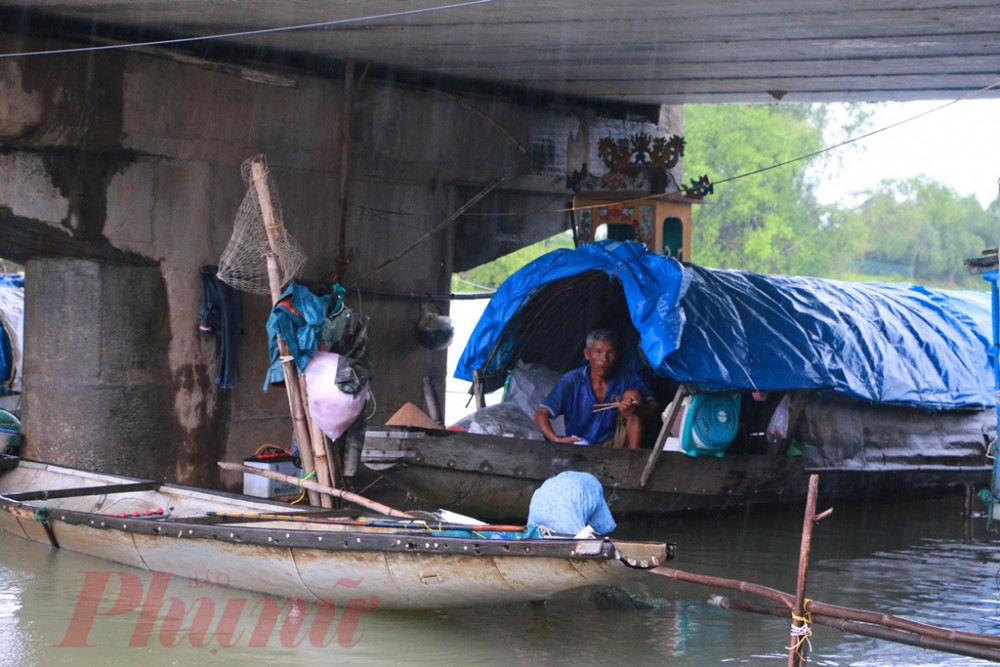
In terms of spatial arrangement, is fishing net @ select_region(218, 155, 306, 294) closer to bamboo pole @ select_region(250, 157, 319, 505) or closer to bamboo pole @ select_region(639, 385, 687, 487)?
bamboo pole @ select_region(250, 157, 319, 505)

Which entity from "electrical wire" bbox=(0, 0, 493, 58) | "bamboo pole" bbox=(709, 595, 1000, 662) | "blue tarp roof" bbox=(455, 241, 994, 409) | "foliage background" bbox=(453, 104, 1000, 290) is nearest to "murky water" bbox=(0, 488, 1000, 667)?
"bamboo pole" bbox=(709, 595, 1000, 662)

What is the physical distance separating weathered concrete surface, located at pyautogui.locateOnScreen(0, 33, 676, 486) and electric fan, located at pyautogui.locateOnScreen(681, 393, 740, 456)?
282cm

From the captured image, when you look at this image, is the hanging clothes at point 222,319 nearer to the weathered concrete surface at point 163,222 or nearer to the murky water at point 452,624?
the weathered concrete surface at point 163,222

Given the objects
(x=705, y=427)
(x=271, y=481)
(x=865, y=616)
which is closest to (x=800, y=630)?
(x=865, y=616)

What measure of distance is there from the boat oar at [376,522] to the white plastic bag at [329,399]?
0.77 metres

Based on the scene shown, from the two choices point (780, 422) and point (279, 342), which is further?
point (780, 422)

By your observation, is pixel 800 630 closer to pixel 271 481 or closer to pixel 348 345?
pixel 348 345

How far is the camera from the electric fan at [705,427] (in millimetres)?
8258

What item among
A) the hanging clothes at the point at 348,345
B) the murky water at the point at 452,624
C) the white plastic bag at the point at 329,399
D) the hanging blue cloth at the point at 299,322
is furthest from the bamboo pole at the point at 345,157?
the murky water at the point at 452,624

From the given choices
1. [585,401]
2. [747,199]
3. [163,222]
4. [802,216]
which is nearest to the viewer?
[163,222]

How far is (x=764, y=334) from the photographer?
338 inches

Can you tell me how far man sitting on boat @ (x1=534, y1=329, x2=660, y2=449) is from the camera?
8.46m

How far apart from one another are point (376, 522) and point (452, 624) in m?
0.67

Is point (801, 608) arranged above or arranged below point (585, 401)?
below
